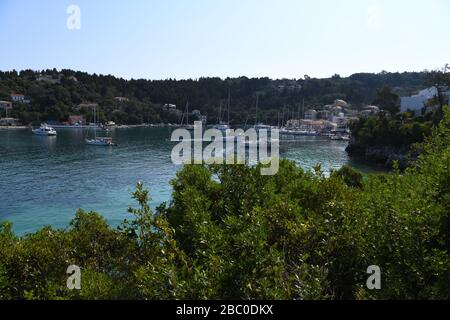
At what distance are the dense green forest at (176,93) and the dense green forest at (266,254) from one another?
351 feet

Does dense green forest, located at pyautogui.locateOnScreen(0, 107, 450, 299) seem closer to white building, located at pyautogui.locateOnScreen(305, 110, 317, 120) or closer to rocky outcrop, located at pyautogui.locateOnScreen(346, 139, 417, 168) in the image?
rocky outcrop, located at pyautogui.locateOnScreen(346, 139, 417, 168)

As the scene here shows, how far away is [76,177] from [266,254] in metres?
35.0

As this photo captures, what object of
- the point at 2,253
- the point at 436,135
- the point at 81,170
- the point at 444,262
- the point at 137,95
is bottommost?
the point at 81,170

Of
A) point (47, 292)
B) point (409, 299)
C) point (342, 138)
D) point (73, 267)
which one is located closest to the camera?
point (409, 299)

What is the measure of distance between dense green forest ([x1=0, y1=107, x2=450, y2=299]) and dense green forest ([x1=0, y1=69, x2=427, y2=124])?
106979 mm

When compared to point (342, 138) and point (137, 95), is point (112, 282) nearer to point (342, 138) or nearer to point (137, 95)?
point (342, 138)

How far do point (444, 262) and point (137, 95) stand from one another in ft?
473

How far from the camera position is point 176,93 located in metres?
150

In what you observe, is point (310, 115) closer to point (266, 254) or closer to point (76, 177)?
point (76, 177)

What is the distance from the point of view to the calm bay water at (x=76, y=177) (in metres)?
26.3

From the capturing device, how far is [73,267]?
7453mm

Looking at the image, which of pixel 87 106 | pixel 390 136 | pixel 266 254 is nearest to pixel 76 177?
pixel 266 254
